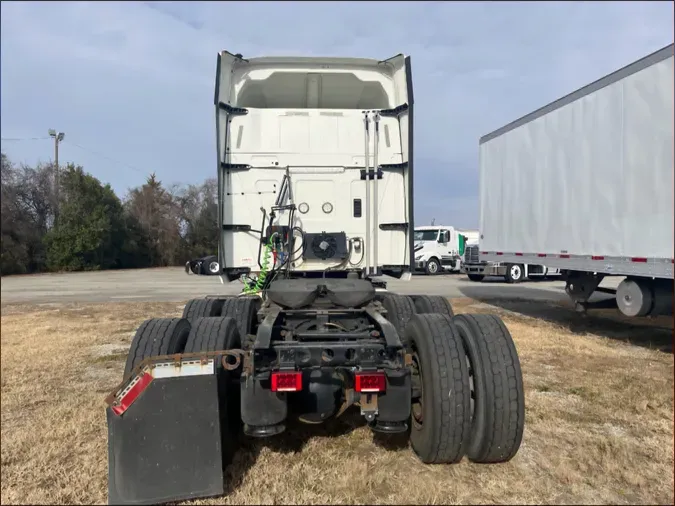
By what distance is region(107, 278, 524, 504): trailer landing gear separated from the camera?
106 inches

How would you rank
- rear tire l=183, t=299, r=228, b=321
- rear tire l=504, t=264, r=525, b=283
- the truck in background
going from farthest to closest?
the truck in background → rear tire l=504, t=264, r=525, b=283 → rear tire l=183, t=299, r=228, b=321

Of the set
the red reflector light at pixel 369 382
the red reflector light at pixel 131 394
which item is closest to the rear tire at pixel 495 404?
the red reflector light at pixel 369 382

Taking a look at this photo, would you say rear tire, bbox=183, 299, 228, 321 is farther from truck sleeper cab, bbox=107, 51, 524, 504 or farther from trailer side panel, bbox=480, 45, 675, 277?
trailer side panel, bbox=480, 45, 675, 277

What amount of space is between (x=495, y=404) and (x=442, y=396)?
352 millimetres

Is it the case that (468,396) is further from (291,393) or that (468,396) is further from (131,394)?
(131,394)

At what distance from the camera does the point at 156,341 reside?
3.34 metres

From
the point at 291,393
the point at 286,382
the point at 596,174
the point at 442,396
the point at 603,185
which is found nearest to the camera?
the point at 286,382

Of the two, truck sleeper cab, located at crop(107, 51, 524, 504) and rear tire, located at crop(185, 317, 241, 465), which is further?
rear tire, located at crop(185, 317, 241, 465)

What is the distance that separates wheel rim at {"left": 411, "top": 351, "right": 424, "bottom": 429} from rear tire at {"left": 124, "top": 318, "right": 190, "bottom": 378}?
172 centimetres

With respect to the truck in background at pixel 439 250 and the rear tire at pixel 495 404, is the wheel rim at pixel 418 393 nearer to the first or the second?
the rear tire at pixel 495 404

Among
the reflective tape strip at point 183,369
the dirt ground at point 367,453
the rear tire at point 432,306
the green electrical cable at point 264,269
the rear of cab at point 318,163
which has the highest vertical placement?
the rear of cab at point 318,163

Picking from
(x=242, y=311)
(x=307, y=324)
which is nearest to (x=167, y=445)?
(x=307, y=324)

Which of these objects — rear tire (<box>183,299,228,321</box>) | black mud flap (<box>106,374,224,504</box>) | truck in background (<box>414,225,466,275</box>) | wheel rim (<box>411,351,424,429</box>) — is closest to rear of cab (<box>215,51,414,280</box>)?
rear tire (<box>183,299,228,321</box>)

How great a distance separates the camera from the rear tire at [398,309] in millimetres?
4680
